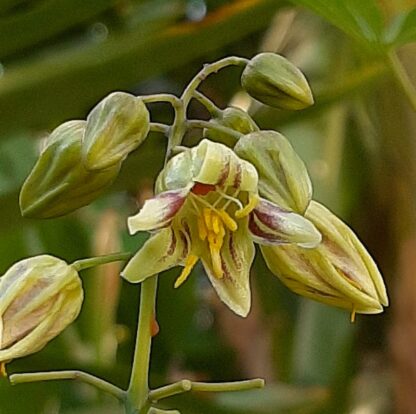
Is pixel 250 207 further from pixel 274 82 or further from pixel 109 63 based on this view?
pixel 109 63

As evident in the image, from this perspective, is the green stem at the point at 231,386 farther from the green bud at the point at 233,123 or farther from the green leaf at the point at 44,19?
the green leaf at the point at 44,19

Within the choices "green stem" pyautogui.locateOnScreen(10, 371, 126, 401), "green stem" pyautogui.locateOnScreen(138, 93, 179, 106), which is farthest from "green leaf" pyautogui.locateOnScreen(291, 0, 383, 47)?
"green stem" pyautogui.locateOnScreen(10, 371, 126, 401)

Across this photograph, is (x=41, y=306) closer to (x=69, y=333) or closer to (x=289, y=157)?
(x=289, y=157)

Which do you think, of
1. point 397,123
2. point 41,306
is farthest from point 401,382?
point 41,306

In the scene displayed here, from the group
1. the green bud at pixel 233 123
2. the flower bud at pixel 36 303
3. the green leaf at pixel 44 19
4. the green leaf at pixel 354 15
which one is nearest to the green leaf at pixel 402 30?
the green leaf at pixel 354 15

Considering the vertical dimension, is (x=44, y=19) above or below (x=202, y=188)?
above

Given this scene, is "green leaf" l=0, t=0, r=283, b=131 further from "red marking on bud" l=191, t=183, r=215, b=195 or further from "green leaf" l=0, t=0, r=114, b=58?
"red marking on bud" l=191, t=183, r=215, b=195

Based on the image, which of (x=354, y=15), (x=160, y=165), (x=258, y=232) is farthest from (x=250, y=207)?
(x=160, y=165)
